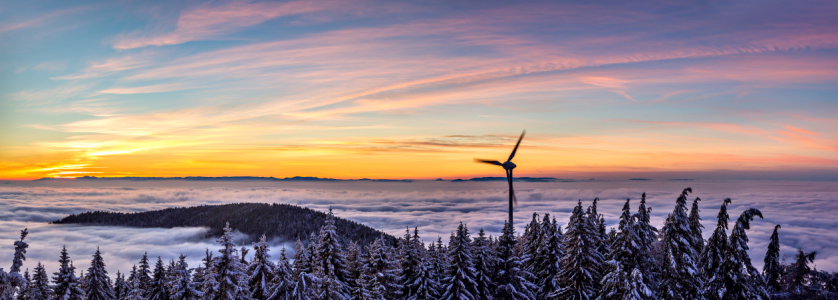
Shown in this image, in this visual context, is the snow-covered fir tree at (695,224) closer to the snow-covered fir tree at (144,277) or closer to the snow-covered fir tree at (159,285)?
the snow-covered fir tree at (159,285)

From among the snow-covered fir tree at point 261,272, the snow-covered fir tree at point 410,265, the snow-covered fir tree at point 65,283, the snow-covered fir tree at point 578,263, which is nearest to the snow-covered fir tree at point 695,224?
the snow-covered fir tree at point 578,263

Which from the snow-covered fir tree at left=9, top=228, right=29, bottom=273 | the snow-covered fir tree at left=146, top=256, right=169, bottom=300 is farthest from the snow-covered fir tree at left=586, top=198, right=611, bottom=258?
the snow-covered fir tree at left=146, top=256, right=169, bottom=300

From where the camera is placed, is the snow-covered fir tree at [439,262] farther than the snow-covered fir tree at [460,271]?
Yes

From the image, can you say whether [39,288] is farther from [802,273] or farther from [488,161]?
[802,273]

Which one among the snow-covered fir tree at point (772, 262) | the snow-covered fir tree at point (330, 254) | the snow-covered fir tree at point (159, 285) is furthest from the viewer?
the snow-covered fir tree at point (159, 285)

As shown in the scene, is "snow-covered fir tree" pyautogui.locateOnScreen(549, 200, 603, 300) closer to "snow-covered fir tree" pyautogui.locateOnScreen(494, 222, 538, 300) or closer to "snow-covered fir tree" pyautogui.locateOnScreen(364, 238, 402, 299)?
"snow-covered fir tree" pyautogui.locateOnScreen(494, 222, 538, 300)

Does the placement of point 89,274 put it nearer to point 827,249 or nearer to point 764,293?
point 764,293
